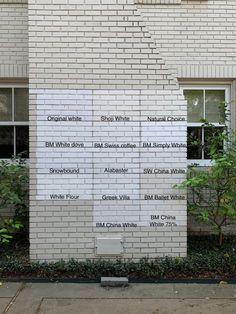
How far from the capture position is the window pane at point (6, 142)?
7789 millimetres

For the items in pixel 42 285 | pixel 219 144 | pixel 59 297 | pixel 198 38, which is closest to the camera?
pixel 59 297

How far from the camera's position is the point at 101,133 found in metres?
Result: 6.21

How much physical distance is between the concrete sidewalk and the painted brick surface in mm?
556

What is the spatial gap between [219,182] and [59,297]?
257 centimetres

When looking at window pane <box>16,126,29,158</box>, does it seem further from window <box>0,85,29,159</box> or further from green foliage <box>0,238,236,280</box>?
green foliage <box>0,238,236,280</box>

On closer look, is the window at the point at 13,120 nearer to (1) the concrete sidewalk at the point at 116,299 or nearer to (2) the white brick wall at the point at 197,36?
(2) the white brick wall at the point at 197,36

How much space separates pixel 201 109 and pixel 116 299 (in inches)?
147

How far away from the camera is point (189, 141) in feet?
25.0

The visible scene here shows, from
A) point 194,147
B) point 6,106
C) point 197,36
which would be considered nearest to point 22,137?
point 6,106

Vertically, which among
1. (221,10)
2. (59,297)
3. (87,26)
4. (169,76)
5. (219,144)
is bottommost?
(59,297)

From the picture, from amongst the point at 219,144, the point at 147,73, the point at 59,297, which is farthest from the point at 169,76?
the point at 59,297

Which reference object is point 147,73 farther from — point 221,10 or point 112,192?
point 221,10

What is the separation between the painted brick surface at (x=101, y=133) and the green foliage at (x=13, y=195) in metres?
0.43

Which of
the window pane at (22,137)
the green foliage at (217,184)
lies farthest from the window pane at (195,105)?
the window pane at (22,137)
